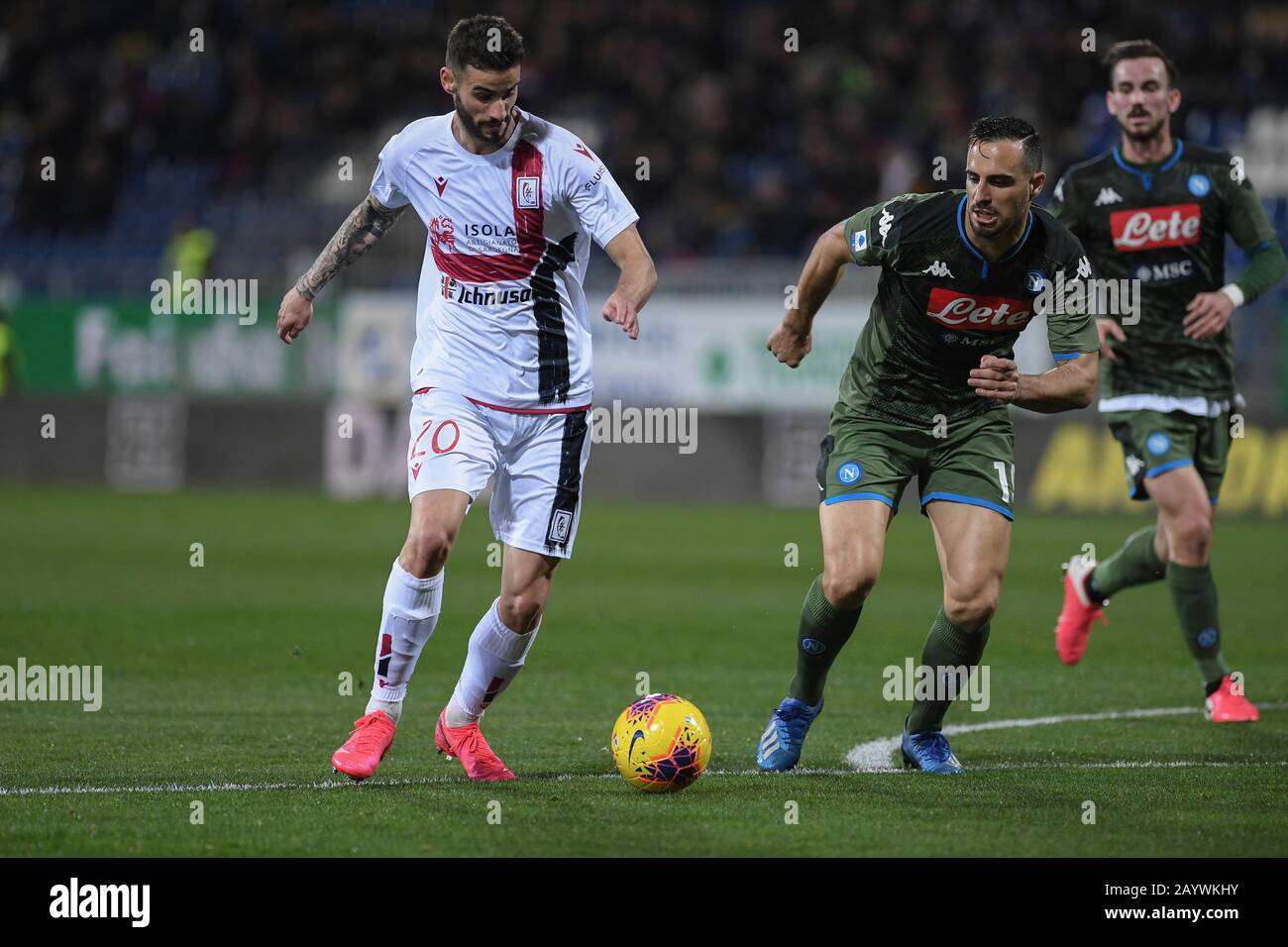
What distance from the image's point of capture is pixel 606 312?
5.85 metres

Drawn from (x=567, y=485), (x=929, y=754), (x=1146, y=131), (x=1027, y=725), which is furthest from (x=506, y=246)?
(x=1146, y=131)

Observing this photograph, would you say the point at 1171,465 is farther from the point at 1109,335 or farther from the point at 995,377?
the point at 995,377

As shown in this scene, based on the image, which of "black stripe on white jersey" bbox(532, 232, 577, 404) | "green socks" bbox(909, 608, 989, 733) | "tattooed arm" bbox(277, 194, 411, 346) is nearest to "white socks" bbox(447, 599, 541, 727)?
"black stripe on white jersey" bbox(532, 232, 577, 404)

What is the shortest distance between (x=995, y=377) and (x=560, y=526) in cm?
155

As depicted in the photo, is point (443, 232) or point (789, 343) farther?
point (789, 343)

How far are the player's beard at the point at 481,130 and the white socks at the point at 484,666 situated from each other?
157cm

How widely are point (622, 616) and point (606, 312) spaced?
567 cm

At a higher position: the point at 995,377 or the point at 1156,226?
the point at 1156,226

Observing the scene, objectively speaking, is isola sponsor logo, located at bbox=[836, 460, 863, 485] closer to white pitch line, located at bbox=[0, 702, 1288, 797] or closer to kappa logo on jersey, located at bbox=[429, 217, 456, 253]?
white pitch line, located at bbox=[0, 702, 1288, 797]

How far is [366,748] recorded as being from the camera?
594 cm

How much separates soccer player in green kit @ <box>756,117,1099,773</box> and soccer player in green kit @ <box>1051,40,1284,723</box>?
1.80 meters

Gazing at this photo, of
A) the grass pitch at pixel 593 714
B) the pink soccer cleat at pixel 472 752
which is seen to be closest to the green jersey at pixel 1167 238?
the grass pitch at pixel 593 714

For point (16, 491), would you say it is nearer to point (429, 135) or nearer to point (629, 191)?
point (629, 191)

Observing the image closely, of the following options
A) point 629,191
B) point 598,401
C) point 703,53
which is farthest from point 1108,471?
point 703,53
